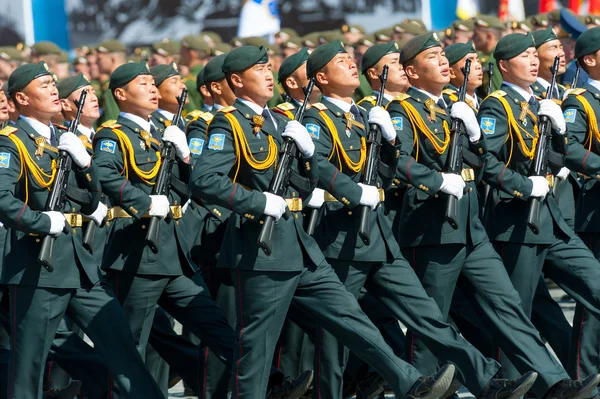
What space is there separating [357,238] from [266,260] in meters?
0.65

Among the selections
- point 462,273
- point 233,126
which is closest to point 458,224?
point 462,273

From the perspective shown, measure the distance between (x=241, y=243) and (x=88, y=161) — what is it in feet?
2.72

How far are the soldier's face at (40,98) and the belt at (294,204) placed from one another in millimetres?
1256

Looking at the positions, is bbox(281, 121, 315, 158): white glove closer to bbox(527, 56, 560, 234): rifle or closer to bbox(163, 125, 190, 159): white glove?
bbox(163, 125, 190, 159): white glove

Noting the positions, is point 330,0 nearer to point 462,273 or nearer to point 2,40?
point 2,40

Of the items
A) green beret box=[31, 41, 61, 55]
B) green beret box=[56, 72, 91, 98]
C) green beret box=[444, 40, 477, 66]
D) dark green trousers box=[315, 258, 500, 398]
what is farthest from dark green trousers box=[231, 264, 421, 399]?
green beret box=[31, 41, 61, 55]

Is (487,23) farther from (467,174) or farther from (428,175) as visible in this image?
(428,175)

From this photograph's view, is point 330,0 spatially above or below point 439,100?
below

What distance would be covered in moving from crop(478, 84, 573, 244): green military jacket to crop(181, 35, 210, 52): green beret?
5.70 meters

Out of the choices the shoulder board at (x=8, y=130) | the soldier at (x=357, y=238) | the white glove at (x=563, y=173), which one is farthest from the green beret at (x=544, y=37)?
the shoulder board at (x=8, y=130)

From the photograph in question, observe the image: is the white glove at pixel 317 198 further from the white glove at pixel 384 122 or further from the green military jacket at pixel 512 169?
the green military jacket at pixel 512 169

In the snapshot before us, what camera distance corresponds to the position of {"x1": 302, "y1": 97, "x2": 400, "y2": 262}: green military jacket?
23.0ft

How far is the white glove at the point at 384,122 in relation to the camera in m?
7.20

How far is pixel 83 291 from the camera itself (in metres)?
6.91
